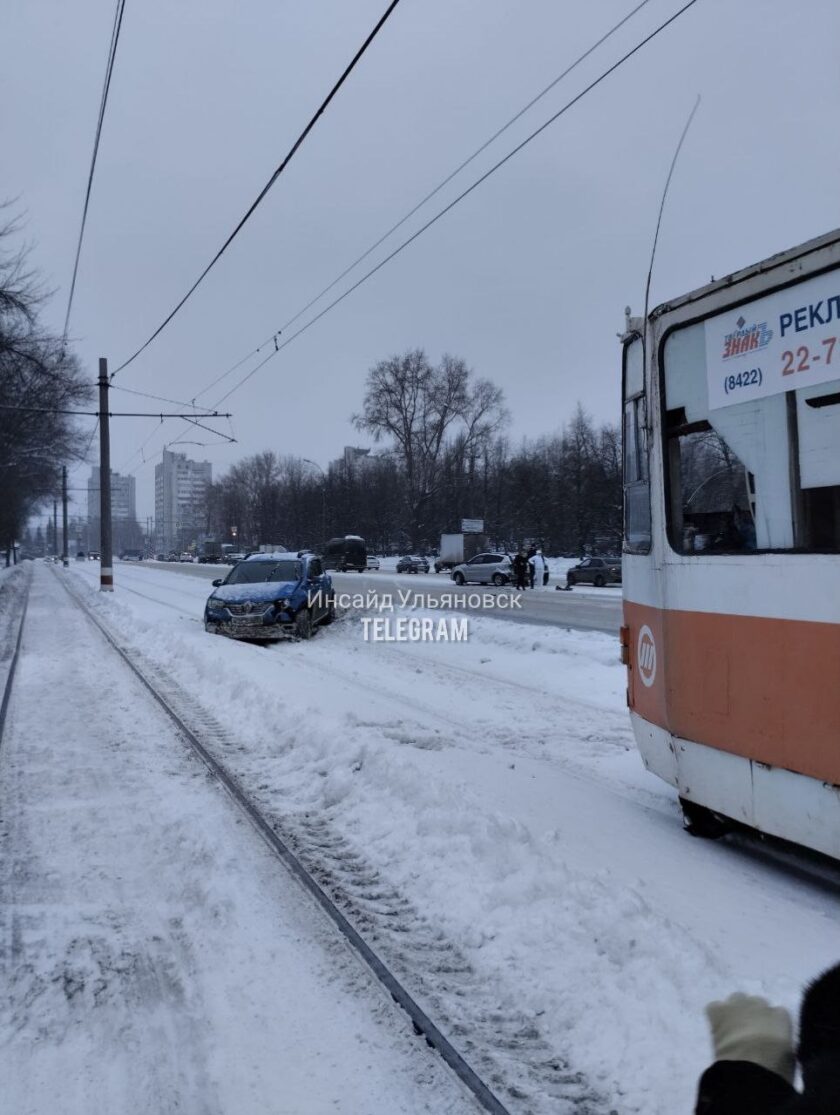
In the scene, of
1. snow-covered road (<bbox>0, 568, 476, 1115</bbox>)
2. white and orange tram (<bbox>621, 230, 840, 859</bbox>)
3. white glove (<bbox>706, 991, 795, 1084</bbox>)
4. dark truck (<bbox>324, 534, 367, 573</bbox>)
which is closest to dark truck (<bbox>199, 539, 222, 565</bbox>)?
dark truck (<bbox>324, 534, 367, 573</bbox>)

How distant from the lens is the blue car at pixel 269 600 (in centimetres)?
1645

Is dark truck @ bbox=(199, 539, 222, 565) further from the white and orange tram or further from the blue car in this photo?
A: the white and orange tram

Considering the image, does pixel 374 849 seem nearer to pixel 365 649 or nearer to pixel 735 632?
pixel 735 632

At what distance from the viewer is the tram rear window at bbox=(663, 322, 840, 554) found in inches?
153

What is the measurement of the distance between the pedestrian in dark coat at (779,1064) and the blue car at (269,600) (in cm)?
1414

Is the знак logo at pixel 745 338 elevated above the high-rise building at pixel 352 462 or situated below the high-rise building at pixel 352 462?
below

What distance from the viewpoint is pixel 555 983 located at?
3.38 m

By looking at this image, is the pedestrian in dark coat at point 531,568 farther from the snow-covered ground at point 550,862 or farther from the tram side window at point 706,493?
the tram side window at point 706,493

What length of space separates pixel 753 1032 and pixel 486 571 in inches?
1522

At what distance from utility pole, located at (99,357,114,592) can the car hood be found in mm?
12994

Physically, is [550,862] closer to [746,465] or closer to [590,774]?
[746,465]

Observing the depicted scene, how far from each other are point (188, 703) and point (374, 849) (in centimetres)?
530

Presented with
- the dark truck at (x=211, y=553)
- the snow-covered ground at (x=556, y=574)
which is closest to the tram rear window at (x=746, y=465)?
the snow-covered ground at (x=556, y=574)

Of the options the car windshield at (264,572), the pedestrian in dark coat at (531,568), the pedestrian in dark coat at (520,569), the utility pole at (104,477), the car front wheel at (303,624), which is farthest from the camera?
the pedestrian in dark coat at (531,568)
